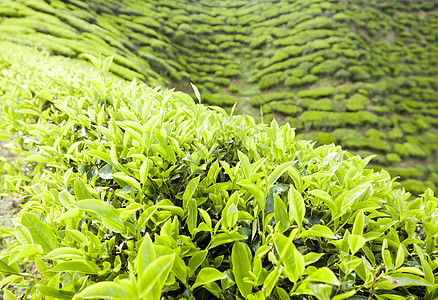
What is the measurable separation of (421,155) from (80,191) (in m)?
15.4

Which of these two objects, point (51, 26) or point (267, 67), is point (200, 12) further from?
point (51, 26)

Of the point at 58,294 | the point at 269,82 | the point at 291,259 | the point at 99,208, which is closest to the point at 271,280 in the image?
the point at 291,259

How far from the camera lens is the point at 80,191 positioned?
104 cm

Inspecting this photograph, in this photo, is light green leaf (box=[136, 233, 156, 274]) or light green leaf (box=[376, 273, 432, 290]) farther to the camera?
light green leaf (box=[376, 273, 432, 290])

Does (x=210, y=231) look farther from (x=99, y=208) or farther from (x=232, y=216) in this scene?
(x=99, y=208)

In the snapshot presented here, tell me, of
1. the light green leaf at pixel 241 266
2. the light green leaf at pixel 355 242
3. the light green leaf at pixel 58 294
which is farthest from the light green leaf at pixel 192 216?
the light green leaf at pixel 355 242

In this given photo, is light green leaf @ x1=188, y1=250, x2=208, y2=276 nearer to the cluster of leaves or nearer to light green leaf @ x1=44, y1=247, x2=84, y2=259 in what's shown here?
the cluster of leaves

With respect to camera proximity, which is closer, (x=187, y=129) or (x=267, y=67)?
(x=187, y=129)

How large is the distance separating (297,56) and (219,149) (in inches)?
670

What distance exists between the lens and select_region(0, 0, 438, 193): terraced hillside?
1130 cm

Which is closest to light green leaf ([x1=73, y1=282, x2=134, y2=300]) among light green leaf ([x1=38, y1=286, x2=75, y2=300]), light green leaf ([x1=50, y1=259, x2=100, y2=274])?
light green leaf ([x1=50, y1=259, x2=100, y2=274])

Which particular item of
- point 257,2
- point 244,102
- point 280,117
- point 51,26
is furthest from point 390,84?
point 51,26

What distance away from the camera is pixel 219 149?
1564 millimetres

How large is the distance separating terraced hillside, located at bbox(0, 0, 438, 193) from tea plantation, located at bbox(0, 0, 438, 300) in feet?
0.38
